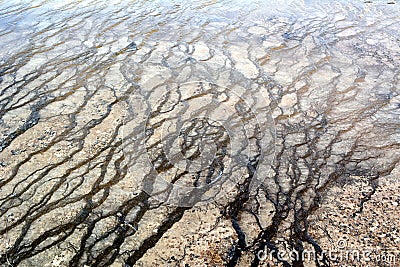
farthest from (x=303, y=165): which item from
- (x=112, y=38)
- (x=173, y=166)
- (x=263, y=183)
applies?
(x=112, y=38)

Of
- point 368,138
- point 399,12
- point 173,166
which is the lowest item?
point 399,12

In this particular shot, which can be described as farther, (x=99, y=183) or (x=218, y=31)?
(x=218, y=31)

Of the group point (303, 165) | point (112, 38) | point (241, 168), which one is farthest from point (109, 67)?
point (303, 165)

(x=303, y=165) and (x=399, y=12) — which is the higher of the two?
(x=303, y=165)

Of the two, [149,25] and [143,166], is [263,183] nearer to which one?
[143,166]

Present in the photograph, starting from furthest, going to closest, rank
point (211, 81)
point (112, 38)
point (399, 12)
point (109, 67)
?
point (399, 12) < point (112, 38) < point (109, 67) < point (211, 81)

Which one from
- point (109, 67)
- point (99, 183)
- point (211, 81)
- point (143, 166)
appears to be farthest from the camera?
point (109, 67)
